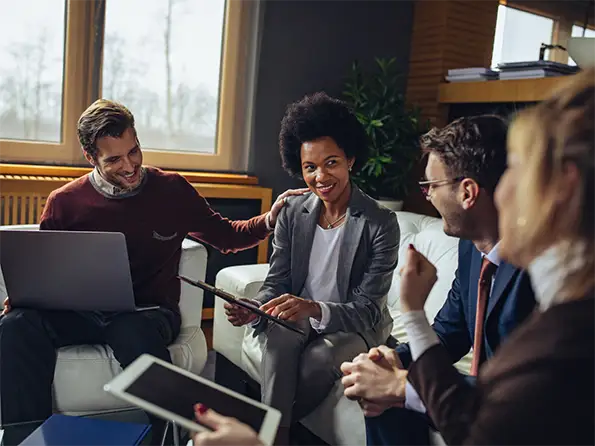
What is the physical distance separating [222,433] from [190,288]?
4.09ft

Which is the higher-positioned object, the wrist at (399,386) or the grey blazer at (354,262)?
the grey blazer at (354,262)

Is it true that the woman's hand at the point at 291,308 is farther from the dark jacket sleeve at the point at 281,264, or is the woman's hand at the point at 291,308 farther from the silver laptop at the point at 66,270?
the silver laptop at the point at 66,270

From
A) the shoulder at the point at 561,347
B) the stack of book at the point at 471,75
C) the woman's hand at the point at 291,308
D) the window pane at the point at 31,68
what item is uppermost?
the stack of book at the point at 471,75

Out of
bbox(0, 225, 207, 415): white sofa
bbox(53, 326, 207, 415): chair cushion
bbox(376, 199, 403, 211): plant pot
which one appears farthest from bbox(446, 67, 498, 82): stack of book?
Answer: bbox(53, 326, 207, 415): chair cushion

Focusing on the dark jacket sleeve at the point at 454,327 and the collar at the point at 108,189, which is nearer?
the dark jacket sleeve at the point at 454,327

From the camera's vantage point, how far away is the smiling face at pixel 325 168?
179 centimetres

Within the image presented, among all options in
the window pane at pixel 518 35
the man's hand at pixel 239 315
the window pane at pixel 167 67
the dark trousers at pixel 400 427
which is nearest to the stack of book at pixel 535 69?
the window pane at pixel 518 35

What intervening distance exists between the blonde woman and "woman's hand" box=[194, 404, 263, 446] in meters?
0.31

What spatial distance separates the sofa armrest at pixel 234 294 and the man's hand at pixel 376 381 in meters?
0.89

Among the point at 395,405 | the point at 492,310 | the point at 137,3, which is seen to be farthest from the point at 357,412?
the point at 137,3

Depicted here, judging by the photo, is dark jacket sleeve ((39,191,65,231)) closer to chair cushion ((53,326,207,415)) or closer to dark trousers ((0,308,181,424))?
dark trousers ((0,308,181,424))

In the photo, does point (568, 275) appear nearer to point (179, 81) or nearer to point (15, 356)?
point (15, 356)

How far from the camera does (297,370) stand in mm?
1628

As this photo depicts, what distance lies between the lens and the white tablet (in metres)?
0.83
